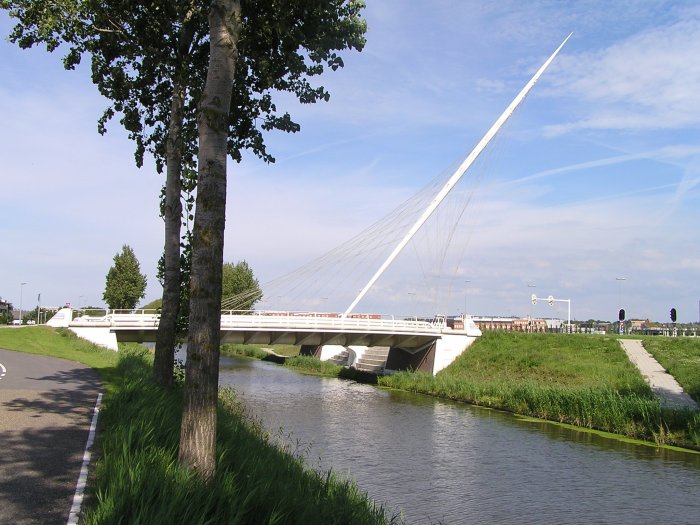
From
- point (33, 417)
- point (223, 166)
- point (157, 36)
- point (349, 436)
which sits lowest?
point (349, 436)

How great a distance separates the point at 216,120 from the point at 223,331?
108 ft

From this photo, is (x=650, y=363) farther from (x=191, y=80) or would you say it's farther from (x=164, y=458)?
(x=164, y=458)

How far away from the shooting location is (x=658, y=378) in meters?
30.5

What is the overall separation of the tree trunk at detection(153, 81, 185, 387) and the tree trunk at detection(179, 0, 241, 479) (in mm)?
7994

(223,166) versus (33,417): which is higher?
(223,166)

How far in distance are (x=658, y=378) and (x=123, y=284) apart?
62.3 meters

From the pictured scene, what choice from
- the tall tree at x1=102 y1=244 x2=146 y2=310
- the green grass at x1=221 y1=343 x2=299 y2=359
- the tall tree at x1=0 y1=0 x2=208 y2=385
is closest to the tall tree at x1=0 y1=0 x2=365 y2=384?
the tall tree at x1=0 y1=0 x2=208 y2=385

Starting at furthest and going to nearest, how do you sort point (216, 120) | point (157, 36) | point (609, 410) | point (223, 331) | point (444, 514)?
point (223, 331) < point (609, 410) < point (157, 36) < point (444, 514) < point (216, 120)

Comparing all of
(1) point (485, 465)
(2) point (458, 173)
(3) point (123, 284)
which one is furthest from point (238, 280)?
(1) point (485, 465)

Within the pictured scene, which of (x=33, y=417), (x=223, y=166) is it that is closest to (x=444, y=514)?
(x=33, y=417)

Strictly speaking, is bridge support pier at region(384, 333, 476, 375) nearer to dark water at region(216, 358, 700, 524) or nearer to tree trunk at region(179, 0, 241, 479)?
dark water at region(216, 358, 700, 524)

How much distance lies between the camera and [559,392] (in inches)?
1100

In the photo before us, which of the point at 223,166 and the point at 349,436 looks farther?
the point at 349,436

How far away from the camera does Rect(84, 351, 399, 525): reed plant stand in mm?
6270
